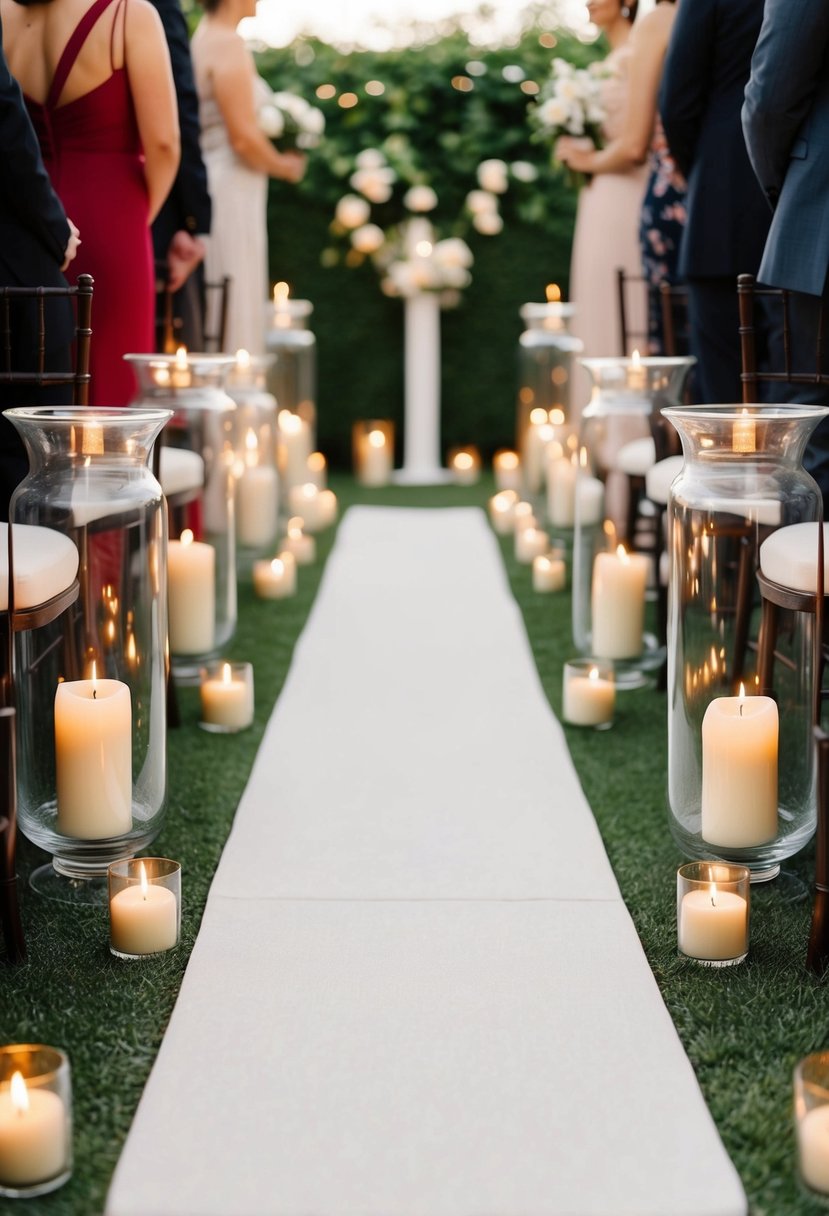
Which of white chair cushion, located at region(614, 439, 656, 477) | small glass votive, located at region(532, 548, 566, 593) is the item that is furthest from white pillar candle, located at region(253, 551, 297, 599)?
white chair cushion, located at region(614, 439, 656, 477)

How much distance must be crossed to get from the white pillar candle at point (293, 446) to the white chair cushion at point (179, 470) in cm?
212

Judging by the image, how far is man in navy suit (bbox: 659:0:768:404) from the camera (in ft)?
10.9

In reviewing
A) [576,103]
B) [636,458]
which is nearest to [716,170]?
[636,458]

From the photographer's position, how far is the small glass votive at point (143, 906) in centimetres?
201

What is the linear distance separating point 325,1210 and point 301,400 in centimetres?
463

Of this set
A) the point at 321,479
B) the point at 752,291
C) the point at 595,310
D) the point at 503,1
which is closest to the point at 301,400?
the point at 321,479

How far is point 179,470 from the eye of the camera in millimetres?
3158

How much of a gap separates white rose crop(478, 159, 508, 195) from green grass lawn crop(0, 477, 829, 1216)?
14.4 ft

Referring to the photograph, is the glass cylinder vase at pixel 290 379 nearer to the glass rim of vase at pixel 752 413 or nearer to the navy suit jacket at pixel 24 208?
the navy suit jacket at pixel 24 208

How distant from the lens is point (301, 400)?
19.2 feet

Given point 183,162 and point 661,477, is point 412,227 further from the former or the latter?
point 661,477

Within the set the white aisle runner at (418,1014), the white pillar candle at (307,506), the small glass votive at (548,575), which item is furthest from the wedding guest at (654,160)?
the white aisle runner at (418,1014)

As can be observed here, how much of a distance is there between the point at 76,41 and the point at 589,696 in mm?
1669

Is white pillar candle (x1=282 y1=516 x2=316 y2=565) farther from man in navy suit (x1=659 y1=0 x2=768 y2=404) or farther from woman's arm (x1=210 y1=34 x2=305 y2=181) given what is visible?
man in navy suit (x1=659 y1=0 x2=768 y2=404)
